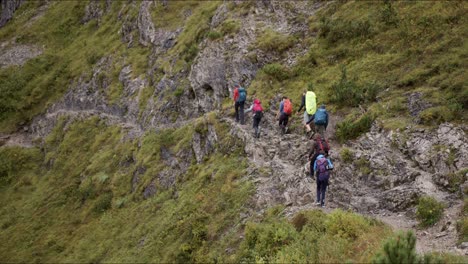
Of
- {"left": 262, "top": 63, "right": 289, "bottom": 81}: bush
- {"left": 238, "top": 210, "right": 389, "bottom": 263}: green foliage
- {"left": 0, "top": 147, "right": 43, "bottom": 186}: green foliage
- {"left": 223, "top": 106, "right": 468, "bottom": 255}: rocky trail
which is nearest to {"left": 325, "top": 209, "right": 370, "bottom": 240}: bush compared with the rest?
{"left": 238, "top": 210, "right": 389, "bottom": 263}: green foliage

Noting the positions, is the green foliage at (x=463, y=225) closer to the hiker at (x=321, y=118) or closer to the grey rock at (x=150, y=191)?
the hiker at (x=321, y=118)

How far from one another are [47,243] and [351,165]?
73.3 feet

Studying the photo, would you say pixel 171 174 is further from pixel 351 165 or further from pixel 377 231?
pixel 377 231

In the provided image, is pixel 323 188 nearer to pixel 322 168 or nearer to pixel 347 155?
pixel 322 168

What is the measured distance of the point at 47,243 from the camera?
94.6 ft

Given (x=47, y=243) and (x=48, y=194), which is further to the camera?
(x=48, y=194)

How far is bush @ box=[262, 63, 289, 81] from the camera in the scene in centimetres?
2614

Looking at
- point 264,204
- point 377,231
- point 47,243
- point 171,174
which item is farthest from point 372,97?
point 47,243

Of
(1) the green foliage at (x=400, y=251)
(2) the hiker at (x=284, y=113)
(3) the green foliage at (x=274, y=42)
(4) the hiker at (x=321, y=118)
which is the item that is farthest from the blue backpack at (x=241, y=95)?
(1) the green foliage at (x=400, y=251)

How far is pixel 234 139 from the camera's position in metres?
22.8

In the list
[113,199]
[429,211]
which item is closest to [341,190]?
[429,211]

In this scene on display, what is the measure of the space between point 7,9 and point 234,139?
6036 cm

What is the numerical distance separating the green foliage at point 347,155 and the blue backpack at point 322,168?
303 centimetres

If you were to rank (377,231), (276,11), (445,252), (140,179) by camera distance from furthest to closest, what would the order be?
(276,11) → (140,179) → (377,231) → (445,252)
